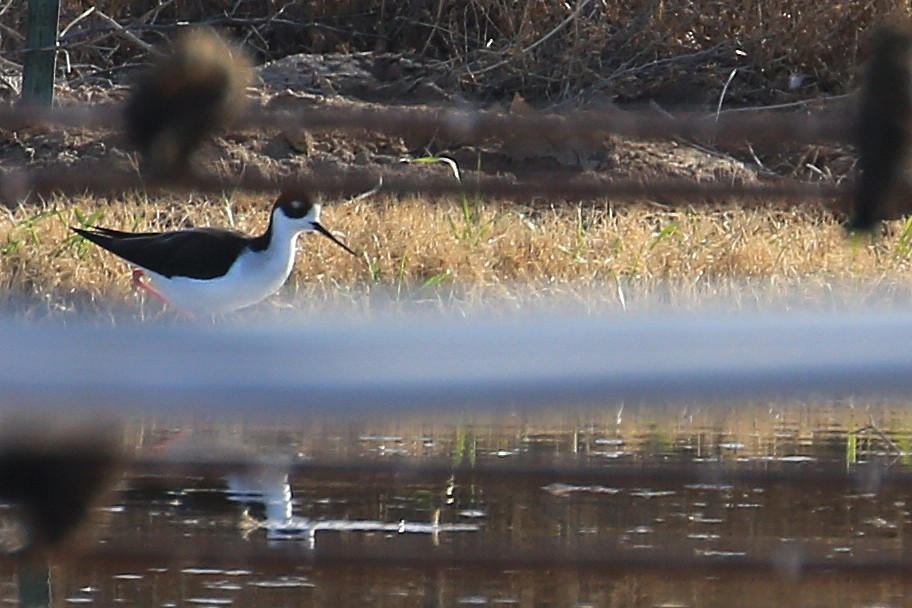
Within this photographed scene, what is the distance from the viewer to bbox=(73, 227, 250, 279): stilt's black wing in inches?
263

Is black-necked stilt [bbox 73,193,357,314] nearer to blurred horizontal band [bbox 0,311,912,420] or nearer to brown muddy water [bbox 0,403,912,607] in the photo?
brown muddy water [bbox 0,403,912,607]

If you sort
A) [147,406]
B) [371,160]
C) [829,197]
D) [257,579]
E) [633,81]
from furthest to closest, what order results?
[633,81] → [371,160] → [257,579] → [829,197] → [147,406]

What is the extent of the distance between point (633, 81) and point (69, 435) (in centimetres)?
1027

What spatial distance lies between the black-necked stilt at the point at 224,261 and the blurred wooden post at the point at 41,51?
1694mm

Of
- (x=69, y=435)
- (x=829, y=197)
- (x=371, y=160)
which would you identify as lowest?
(x=69, y=435)

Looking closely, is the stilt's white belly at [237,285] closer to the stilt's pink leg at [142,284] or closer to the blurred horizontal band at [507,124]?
the stilt's pink leg at [142,284]

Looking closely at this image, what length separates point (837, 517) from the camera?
15.7 ft

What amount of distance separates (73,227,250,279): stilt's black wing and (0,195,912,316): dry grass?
20 centimetres

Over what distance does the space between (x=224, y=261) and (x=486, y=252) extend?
4.50 ft

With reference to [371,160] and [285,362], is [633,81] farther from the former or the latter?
[285,362]

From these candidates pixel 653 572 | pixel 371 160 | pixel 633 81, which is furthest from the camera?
pixel 633 81

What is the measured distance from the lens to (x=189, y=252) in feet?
21.9

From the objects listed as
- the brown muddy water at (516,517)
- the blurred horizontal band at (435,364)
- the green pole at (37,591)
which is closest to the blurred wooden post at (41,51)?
the brown muddy water at (516,517)

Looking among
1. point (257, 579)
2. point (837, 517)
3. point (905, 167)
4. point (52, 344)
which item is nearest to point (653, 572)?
point (52, 344)
